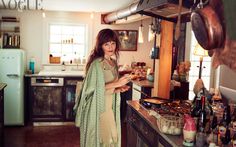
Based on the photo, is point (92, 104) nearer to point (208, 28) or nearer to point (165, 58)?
point (165, 58)

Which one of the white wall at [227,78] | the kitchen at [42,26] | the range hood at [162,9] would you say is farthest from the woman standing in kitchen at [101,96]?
the kitchen at [42,26]

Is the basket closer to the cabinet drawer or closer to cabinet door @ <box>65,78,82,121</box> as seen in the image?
the cabinet drawer

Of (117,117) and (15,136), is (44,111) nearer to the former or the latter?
(15,136)

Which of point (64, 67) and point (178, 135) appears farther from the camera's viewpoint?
point (64, 67)

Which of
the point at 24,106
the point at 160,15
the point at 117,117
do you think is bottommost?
the point at 24,106

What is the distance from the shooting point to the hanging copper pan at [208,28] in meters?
1.23

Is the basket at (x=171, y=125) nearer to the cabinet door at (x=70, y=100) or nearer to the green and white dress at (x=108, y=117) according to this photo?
the green and white dress at (x=108, y=117)

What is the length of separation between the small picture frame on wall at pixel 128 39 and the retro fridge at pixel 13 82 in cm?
219

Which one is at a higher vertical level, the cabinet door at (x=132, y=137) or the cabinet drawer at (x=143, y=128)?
the cabinet drawer at (x=143, y=128)

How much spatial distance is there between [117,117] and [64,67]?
11.8 feet

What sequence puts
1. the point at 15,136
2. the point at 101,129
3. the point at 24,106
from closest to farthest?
the point at 101,129 < the point at 15,136 < the point at 24,106

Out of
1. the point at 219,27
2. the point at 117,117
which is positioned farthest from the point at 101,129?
the point at 219,27

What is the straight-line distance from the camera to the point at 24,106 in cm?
558

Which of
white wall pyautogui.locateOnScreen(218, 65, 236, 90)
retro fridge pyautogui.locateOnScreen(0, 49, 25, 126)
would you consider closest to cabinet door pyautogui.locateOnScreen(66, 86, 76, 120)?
retro fridge pyautogui.locateOnScreen(0, 49, 25, 126)
